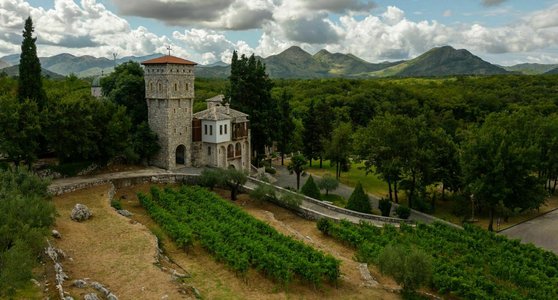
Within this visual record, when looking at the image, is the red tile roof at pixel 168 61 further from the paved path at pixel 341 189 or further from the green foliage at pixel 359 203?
the green foliage at pixel 359 203

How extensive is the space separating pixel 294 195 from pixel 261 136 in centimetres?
1673

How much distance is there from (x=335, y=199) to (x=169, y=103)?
19640 millimetres

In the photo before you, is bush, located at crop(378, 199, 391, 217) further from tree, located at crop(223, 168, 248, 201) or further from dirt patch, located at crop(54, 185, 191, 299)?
dirt patch, located at crop(54, 185, 191, 299)

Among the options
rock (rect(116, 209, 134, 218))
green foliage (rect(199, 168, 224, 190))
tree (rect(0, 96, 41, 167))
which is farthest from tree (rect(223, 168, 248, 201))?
tree (rect(0, 96, 41, 167))

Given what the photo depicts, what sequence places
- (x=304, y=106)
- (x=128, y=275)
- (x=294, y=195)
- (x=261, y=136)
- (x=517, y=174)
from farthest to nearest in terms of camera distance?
(x=304, y=106) → (x=261, y=136) → (x=294, y=195) → (x=517, y=174) → (x=128, y=275)

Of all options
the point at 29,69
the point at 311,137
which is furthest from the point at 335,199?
the point at 29,69

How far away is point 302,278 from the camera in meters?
25.7

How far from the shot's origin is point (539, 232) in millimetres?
38344

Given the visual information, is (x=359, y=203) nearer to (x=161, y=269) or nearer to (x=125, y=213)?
Answer: (x=125, y=213)

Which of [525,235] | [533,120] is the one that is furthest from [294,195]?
[533,120]

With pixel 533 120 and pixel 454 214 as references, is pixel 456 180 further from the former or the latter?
pixel 533 120

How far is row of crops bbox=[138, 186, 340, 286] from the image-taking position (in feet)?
83.0

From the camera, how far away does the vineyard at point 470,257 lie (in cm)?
2459

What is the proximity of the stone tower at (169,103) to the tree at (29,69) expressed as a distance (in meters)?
9.98
